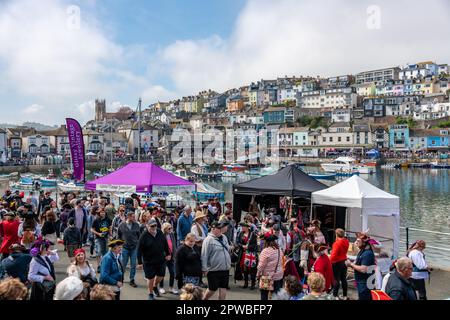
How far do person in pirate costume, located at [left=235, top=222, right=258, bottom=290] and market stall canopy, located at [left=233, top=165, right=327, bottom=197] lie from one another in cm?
381

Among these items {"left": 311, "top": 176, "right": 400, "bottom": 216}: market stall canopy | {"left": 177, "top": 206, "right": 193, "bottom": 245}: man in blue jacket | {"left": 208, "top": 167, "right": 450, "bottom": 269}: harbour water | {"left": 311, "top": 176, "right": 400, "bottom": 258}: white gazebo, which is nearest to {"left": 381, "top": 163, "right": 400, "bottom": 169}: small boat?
{"left": 208, "top": 167, "right": 450, "bottom": 269}: harbour water

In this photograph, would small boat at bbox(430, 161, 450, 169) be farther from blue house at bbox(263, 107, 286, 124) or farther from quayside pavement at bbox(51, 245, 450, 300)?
quayside pavement at bbox(51, 245, 450, 300)

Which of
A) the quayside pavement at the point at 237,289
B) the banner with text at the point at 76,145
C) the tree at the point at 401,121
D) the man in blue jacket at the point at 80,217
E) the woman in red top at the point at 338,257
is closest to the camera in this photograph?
the woman in red top at the point at 338,257

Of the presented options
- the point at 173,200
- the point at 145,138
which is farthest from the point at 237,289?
the point at 145,138

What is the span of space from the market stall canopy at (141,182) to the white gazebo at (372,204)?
5.35 m

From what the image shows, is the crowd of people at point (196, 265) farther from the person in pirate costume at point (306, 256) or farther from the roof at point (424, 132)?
the roof at point (424, 132)

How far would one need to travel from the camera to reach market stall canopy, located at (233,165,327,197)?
12977mm

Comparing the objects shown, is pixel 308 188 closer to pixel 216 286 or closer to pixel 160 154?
pixel 216 286

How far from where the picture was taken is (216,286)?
23.2ft

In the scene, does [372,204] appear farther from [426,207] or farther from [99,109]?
[99,109]

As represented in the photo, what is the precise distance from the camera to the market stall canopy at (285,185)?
1298cm

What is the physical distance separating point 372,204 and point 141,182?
768 centimetres

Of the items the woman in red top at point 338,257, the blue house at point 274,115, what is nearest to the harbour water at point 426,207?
the woman in red top at point 338,257
